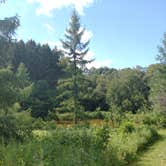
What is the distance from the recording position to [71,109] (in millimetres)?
28812

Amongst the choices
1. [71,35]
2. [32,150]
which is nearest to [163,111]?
[71,35]

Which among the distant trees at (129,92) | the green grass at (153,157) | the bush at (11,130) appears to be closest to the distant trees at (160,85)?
the distant trees at (129,92)

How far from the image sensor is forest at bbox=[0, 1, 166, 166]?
858 centimetres

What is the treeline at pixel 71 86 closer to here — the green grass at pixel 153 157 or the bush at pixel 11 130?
the green grass at pixel 153 157

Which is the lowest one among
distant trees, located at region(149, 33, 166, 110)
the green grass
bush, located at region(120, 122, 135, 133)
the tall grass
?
the green grass

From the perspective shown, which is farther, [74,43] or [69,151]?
[74,43]

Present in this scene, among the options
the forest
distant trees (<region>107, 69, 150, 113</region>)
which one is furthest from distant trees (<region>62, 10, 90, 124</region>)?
distant trees (<region>107, 69, 150, 113</region>)

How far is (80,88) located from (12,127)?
19083mm

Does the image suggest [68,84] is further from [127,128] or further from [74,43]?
[127,128]

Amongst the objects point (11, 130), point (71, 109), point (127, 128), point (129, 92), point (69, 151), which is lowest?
point (69, 151)

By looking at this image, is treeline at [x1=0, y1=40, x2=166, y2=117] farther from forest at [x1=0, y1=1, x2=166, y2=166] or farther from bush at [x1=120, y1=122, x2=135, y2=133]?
bush at [x1=120, y1=122, x2=135, y2=133]

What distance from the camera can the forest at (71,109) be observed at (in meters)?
8.58

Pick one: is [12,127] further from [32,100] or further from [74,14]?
[32,100]

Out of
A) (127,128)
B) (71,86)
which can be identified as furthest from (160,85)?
(127,128)
